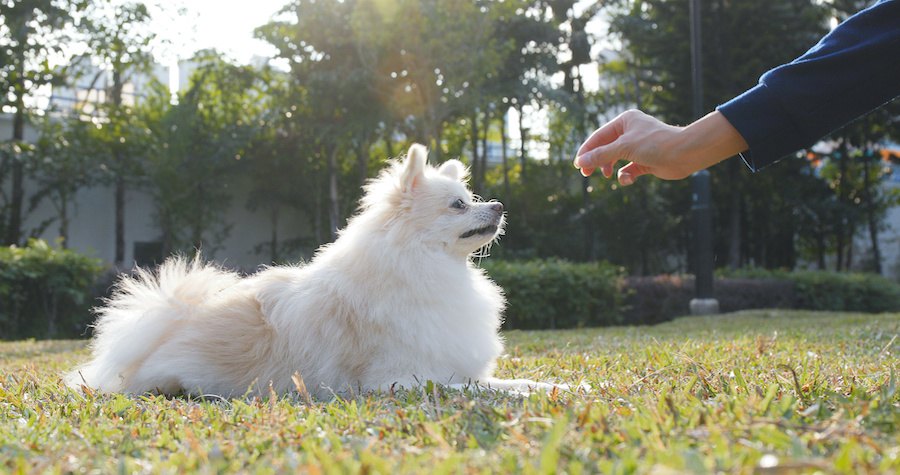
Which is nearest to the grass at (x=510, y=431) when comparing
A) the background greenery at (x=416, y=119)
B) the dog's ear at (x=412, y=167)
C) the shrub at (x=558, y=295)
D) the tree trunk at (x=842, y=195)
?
the dog's ear at (x=412, y=167)

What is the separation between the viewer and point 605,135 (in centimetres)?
313

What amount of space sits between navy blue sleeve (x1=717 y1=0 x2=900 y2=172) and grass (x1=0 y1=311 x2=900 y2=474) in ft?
2.99

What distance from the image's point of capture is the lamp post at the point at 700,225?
1352 centimetres

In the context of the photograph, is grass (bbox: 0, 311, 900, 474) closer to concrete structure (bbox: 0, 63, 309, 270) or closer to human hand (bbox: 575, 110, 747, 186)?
human hand (bbox: 575, 110, 747, 186)

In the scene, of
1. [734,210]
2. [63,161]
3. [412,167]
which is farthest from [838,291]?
[63,161]

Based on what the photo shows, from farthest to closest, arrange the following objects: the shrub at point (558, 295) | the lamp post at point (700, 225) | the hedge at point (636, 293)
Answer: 1. the lamp post at point (700, 225)
2. the hedge at point (636, 293)
3. the shrub at point (558, 295)

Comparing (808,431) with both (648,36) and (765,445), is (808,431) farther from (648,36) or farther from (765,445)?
(648,36)

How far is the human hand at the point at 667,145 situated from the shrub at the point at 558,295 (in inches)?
370

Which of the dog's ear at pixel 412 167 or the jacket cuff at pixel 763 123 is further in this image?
the dog's ear at pixel 412 167

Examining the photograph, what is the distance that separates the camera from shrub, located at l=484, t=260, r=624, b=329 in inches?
494

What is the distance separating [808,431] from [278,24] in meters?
20.9

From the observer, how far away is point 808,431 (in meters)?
1.94

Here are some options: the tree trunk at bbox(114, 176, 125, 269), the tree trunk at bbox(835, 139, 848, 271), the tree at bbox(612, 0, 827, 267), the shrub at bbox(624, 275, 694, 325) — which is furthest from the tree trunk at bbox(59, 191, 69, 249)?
the tree trunk at bbox(835, 139, 848, 271)

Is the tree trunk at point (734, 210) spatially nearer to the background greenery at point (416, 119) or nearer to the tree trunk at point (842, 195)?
the background greenery at point (416, 119)
